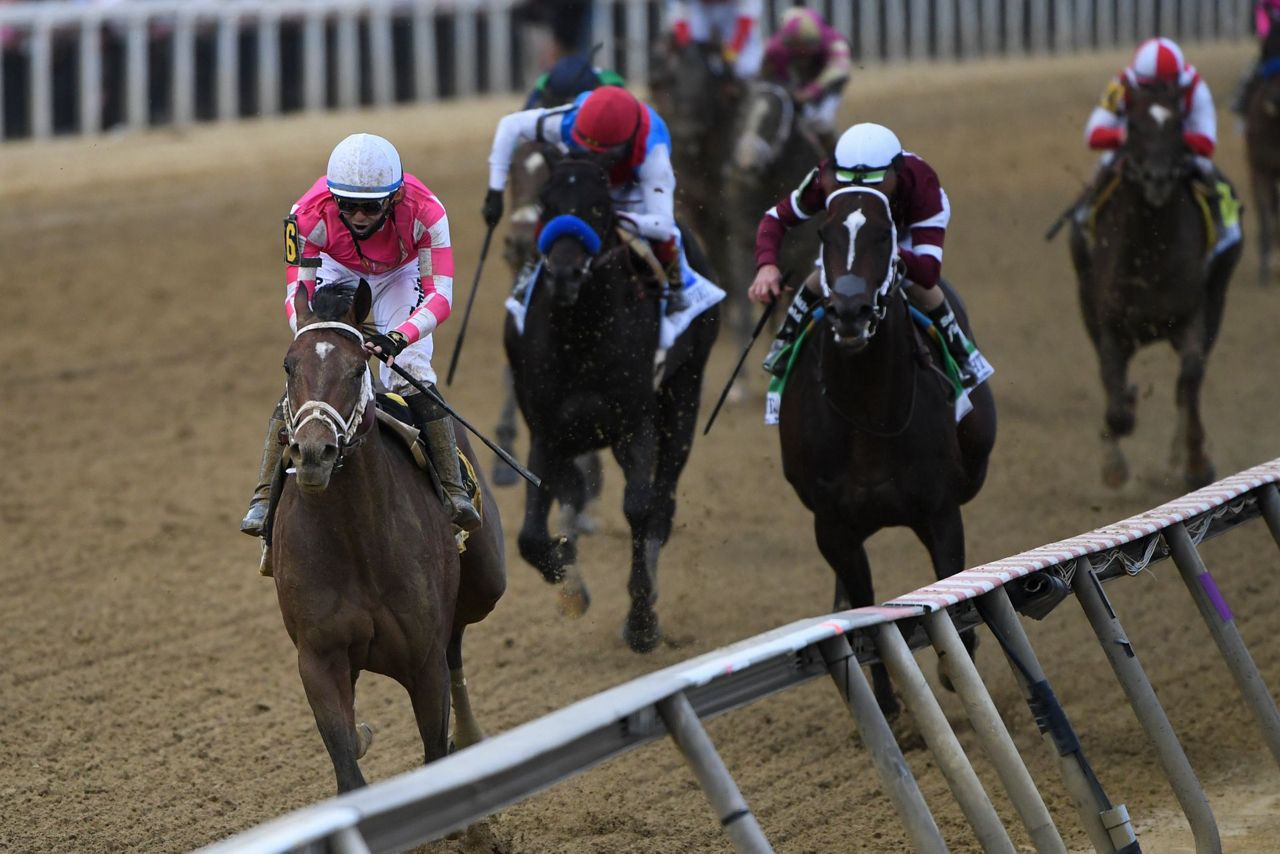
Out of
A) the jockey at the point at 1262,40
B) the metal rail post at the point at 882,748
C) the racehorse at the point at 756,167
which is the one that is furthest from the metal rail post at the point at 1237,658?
the jockey at the point at 1262,40

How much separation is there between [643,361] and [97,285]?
7.79 metres

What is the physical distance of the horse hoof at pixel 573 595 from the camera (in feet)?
25.5

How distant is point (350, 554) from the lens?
17.2ft

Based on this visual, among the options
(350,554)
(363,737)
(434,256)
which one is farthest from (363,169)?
(363,737)

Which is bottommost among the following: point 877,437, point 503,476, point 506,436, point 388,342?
point 503,476

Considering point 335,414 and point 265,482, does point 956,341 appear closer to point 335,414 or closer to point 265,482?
point 265,482

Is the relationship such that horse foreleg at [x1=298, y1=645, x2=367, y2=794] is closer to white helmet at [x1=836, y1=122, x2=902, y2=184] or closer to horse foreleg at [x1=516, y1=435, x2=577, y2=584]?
horse foreleg at [x1=516, y1=435, x2=577, y2=584]

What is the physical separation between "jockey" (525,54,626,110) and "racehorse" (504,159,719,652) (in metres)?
1.77

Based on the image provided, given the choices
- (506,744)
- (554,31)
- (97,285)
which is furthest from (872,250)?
(97,285)

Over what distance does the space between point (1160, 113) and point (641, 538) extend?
3.87m

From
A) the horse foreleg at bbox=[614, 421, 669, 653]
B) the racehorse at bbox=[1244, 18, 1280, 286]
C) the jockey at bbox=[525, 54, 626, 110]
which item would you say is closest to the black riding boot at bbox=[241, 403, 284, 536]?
the horse foreleg at bbox=[614, 421, 669, 653]

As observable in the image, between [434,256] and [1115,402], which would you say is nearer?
[434,256]

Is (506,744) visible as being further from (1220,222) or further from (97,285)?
(97,285)

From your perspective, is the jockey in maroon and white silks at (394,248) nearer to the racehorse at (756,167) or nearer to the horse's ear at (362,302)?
the horse's ear at (362,302)
